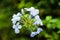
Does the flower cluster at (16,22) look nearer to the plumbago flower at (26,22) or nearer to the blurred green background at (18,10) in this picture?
the plumbago flower at (26,22)

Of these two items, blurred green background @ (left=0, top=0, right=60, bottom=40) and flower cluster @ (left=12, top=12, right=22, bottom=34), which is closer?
flower cluster @ (left=12, top=12, right=22, bottom=34)

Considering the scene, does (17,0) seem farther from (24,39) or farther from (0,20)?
(24,39)

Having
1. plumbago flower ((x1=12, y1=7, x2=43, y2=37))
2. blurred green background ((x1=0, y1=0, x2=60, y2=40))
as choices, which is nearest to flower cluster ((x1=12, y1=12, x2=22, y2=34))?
plumbago flower ((x1=12, y1=7, x2=43, y2=37))

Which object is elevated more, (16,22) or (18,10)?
(18,10)

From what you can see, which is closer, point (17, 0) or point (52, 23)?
point (52, 23)

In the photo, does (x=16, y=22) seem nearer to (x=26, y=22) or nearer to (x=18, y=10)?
(x=26, y=22)

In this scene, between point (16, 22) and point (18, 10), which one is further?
point (18, 10)

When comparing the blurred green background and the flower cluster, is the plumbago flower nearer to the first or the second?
the flower cluster

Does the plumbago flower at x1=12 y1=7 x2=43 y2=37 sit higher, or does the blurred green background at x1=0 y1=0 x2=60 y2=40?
the blurred green background at x1=0 y1=0 x2=60 y2=40

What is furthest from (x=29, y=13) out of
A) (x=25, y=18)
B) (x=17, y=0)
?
(x=17, y=0)

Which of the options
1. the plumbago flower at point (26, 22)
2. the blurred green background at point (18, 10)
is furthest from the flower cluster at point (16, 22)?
the blurred green background at point (18, 10)

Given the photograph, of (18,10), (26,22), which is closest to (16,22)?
(26,22)
